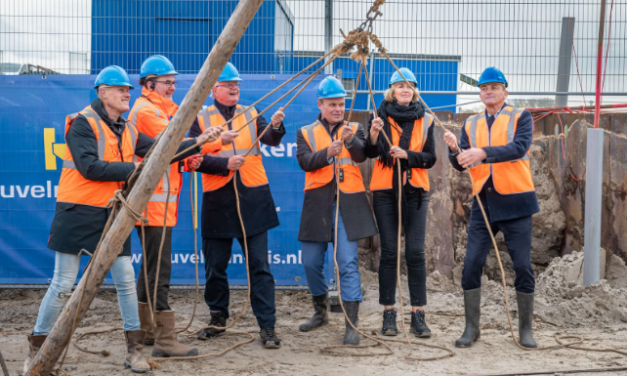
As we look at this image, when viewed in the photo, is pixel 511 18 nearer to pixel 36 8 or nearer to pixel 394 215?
pixel 394 215

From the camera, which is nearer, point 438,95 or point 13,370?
point 13,370

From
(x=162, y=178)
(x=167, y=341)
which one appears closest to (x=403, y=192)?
(x=162, y=178)

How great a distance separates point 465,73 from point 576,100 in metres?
1.22

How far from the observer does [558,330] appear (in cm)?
523

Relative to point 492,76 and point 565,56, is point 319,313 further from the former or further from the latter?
point 565,56

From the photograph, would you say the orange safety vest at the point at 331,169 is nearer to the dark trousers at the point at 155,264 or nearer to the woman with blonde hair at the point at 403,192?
the woman with blonde hair at the point at 403,192

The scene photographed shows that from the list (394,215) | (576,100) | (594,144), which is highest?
(576,100)

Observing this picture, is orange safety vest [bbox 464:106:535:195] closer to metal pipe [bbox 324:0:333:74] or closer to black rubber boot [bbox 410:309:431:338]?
black rubber boot [bbox 410:309:431:338]

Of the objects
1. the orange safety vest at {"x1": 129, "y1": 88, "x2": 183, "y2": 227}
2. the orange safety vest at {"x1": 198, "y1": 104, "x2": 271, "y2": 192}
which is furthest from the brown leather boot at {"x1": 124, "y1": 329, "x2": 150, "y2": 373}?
the orange safety vest at {"x1": 198, "y1": 104, "x2": 271, "y2": 192}

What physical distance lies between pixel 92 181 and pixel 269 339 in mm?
1714

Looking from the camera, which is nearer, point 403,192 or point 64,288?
point 64,288

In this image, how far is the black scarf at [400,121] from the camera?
5098 millimetres

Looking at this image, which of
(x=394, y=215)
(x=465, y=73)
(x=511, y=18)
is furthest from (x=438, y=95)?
(x=394, y=215)

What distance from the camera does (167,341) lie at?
458 cm
